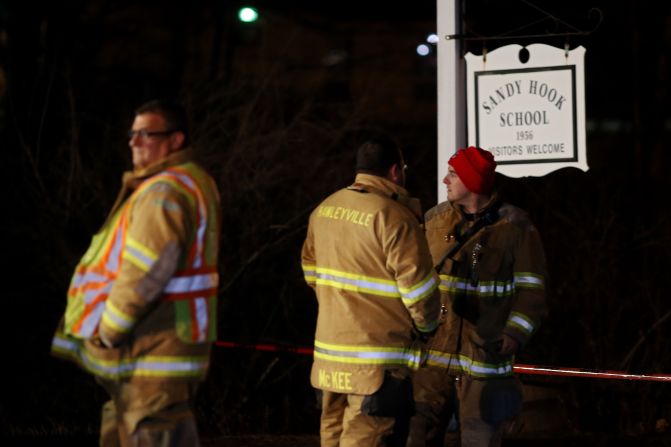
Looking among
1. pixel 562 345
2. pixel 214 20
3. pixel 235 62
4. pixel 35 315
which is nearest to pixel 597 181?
pixel 562 345

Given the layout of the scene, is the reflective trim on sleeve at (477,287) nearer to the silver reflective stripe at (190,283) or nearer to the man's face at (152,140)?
the silver reflective stripe at (190,283)

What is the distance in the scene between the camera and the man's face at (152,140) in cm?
530

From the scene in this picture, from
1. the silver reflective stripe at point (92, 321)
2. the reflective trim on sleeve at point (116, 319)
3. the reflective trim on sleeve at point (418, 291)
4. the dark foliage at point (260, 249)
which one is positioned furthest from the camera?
the dark foliage at point (260, 249)

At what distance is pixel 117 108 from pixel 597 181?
18.0 feet

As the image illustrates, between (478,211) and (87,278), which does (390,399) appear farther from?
(87,278)

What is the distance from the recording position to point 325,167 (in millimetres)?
13531

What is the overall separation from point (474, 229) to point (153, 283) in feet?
7.44

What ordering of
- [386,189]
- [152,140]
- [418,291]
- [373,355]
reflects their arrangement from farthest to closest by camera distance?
[386,189]
[373,355]
[418,291]
[152,140]

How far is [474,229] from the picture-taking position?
671 centimetres

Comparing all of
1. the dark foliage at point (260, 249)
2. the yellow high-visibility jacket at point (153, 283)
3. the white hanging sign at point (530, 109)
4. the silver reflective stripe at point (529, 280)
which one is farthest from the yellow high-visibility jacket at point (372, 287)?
the dark foliage at point (260, 249)

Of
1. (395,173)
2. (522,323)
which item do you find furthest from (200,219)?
(522,323)

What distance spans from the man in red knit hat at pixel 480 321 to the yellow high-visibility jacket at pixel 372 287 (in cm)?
48

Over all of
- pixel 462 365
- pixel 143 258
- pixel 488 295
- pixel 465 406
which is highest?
pixel 143 258

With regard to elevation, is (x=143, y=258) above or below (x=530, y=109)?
below
